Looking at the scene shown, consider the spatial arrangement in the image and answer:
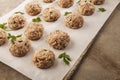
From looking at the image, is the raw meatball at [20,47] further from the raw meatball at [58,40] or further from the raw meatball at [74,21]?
the raw meatball at [74,21]

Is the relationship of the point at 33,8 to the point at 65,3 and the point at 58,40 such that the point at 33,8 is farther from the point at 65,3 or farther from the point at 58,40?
the point at 58,40

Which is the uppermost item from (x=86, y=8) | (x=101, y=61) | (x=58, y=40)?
(x=86, y=8)

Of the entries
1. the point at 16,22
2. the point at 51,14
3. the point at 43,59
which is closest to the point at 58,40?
the point at 43,59

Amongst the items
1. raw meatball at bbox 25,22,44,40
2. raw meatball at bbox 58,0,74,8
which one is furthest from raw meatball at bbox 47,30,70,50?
raw meatball at bbox 58,0,74,8

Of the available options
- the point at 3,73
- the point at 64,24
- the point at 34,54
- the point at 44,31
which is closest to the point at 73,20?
the point at 64,24

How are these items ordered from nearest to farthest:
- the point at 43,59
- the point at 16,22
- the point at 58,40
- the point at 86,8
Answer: the point at 43,59, the point at 58,40, the point at 16,22, the point at 86,8

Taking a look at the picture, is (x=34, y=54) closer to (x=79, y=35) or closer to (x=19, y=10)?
(x=79, y=35)

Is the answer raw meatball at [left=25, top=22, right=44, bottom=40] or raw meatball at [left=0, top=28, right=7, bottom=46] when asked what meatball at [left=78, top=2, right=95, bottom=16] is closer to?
raw meatball at [left=25, top=22, right=44, bottom=40]
